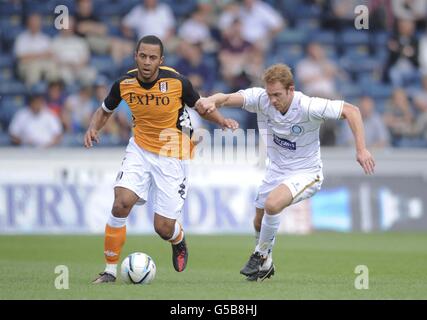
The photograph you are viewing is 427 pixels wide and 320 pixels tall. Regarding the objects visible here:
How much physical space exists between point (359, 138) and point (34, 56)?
1209 cm

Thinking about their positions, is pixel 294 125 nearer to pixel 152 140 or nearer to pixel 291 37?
pixel 152 140

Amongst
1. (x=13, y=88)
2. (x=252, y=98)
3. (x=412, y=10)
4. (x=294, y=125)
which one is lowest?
(x=294, y=125)

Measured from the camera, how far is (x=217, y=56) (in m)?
21.3

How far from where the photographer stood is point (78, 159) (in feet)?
60.2

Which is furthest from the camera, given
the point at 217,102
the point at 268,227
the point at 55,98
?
the point at 55,98

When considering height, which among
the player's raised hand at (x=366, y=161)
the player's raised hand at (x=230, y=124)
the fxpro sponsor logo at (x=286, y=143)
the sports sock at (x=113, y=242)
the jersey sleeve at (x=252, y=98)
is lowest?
the sports sock at (x=113, y=242)

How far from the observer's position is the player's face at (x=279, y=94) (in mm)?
10406

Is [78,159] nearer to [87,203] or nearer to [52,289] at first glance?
[87,203]

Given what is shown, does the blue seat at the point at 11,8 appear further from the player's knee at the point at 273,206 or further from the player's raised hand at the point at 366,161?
the player's raised hand at the point at 366,161

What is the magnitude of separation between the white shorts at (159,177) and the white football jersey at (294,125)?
100cm

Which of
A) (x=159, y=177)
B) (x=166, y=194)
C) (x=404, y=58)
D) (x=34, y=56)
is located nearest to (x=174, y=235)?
(x=166, y=194)

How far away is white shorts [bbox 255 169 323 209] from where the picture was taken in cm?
1074

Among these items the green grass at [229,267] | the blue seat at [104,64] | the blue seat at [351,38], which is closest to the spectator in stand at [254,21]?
the blue seat at [351,38]
